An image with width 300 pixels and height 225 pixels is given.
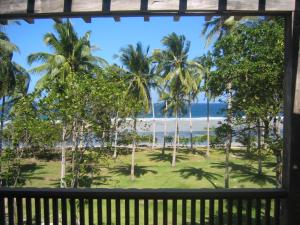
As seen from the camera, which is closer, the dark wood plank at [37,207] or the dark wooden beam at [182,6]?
the dark wooden beam at [182,6]

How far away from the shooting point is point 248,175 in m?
28.6

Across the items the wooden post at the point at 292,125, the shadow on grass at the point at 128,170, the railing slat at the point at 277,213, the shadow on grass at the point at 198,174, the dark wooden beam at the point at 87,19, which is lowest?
the shadow on grass at the point at 128,170

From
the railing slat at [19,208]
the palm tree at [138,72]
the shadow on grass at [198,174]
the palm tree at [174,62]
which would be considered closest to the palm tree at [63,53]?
the palm tree at [138,72]

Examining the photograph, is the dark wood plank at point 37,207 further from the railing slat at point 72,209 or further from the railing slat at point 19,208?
the railing slat at point 72,209

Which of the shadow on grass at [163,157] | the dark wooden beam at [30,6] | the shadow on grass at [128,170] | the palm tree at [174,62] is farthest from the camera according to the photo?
the shadow on grass at [163,157]

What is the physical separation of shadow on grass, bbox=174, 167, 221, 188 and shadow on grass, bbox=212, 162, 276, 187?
1.59 meters

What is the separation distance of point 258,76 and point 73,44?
16.9 meters

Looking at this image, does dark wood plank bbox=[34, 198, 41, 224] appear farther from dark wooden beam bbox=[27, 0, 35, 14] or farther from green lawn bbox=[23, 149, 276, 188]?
green lawn bbox=[23, 149, 276, 188]

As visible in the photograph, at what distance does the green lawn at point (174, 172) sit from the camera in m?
→ 26.3

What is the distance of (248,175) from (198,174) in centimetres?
382

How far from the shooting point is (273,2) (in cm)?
346

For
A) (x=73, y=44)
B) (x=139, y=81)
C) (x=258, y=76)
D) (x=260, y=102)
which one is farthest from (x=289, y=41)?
(x=139, y=81)

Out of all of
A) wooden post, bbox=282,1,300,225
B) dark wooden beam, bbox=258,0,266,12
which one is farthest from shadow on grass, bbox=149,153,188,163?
dark wooden beam, bbox=258,0,266,12

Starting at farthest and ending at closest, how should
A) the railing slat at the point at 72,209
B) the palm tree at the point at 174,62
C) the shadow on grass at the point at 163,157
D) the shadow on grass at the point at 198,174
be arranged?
the shadow on grass at the point at 163,157
the palm tree at the point at 174,62
the shadow on grass at the point at 198,174
the railing slat at the point at 72,209
